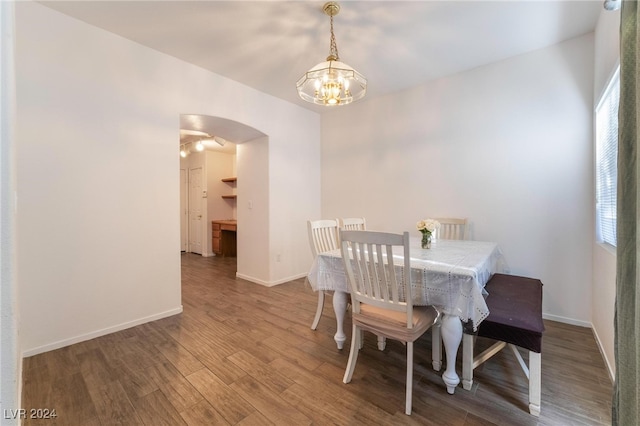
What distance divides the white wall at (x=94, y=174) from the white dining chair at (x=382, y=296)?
2128 millimetres

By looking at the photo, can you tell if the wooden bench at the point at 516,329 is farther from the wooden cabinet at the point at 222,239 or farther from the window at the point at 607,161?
the wooden cabinet at the point at 222,239

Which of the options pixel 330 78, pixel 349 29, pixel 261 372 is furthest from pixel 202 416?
pixel 349 29

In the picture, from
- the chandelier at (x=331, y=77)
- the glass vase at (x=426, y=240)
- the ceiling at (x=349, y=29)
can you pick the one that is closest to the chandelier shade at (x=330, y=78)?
the chandelier at (x=331, y=77)

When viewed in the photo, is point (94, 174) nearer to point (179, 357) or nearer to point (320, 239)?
point (179, 357)

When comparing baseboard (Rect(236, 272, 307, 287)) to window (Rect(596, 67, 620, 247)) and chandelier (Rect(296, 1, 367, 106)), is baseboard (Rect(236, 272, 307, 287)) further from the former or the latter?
window (Rect(596, 67, 620, 247))

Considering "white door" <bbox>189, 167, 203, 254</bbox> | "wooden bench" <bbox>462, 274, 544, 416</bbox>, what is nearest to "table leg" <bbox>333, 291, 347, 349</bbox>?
"wooden bench" <bbox>462, 274, 544, 416</bbox>

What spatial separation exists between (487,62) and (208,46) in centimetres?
302

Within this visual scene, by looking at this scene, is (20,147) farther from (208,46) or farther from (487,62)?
(487,62)

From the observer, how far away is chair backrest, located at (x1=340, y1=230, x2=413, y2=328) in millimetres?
1417

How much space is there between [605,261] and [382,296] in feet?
6.00

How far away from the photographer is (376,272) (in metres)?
Result: 1.55

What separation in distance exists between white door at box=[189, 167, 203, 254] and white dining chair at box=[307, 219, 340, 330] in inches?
193

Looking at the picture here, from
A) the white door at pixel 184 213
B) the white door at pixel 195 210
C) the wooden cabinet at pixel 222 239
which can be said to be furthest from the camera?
the white door at pixel 184 213

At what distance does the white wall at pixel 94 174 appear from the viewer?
80.2 inches
